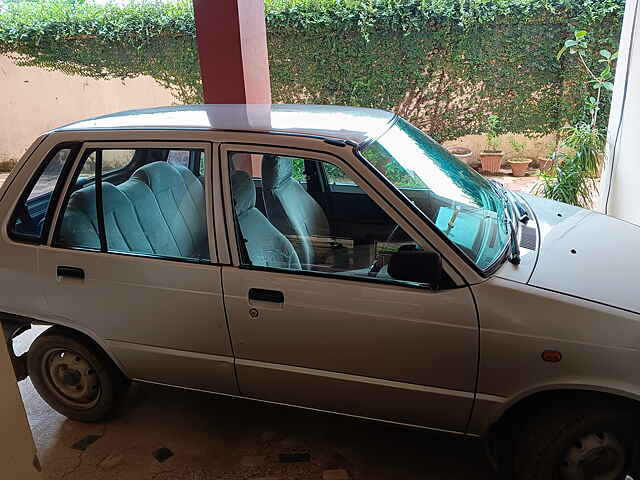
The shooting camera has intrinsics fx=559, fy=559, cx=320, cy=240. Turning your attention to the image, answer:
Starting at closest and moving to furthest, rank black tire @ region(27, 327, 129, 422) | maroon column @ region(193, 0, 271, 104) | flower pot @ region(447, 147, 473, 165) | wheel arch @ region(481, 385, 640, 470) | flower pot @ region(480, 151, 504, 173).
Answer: wheel arch @ region(481, 385, 640, 470) < black tire @ region(27, 327, 129, 422) < maroon column @ region(193, 0, 271, 104) < flower pot @ region(480, 151, 504, 173) < flower pot @ region(447, 147, 473, 165)

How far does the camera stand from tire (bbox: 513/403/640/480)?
235cm

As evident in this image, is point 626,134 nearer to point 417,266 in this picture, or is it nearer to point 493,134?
point 493,134

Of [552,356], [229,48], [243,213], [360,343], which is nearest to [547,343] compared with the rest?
[552,356]

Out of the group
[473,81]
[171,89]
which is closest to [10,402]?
[473,81]

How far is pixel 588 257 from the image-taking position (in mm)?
2611

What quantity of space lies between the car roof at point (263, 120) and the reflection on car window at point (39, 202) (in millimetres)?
192

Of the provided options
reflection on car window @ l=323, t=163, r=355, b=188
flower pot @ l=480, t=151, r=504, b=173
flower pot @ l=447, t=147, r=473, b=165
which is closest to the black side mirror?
reflection on car window @ l=323, t=163, r=355, b=188

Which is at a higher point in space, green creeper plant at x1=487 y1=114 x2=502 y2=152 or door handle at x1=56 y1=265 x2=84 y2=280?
door handle at x1=56 y1=265 x2=84 y2=280

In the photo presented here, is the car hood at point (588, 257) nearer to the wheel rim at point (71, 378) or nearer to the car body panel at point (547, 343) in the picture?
the car body panel at point (547, 343)

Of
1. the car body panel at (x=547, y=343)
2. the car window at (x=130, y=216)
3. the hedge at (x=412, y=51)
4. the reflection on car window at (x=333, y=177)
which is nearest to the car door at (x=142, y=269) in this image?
the car window at (x=130, y=216)

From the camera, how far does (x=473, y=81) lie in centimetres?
850

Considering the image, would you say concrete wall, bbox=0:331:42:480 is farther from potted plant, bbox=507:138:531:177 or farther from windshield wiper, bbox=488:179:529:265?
potted plant, bbox=507:138:531:177

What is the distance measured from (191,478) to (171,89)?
7988 millimetres

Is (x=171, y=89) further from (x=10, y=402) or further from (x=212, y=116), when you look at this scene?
(x=10, y=402)
